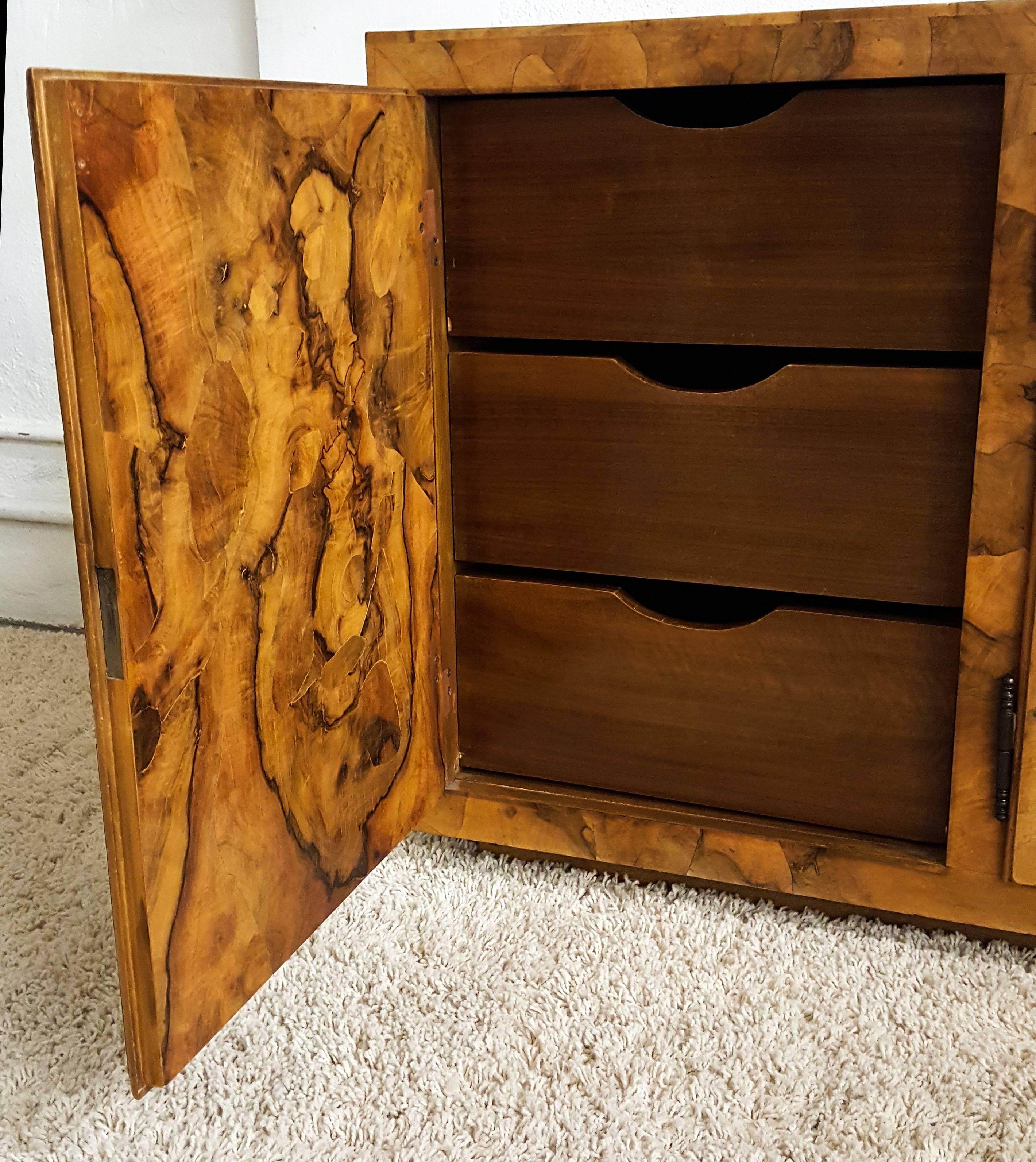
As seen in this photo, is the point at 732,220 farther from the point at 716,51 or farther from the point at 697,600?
the point at 697,600

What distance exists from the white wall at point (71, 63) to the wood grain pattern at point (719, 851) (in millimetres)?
708

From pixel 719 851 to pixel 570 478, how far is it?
0.33 m

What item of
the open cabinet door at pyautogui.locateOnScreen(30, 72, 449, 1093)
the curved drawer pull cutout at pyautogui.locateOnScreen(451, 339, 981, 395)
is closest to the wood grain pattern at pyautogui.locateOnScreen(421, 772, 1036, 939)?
the open cabinet door at pyautogui.locateOnScreen(30, 72, 449, 1093)

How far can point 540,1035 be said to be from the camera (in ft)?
2.66

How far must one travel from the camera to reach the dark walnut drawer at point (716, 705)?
2.89 feet

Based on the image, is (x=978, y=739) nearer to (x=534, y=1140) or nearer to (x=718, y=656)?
(x=718, y=656)

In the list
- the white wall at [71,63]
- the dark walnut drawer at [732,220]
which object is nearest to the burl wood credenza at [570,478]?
the dark walnut drawer at [732,220]

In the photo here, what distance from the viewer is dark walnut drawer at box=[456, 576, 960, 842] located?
2.89 feet

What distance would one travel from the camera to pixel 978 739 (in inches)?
33.6

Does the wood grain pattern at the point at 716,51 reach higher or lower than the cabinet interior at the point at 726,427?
Result: higher

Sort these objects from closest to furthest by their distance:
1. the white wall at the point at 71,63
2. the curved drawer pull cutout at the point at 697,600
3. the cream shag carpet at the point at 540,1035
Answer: the cream shag carpet at the point at 540,1035 → the curved drawer pull cutout at the point at 697,600 → the white wall at the point at 71,63

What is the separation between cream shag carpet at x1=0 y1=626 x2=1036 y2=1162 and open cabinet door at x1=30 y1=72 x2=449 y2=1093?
0.30 ft

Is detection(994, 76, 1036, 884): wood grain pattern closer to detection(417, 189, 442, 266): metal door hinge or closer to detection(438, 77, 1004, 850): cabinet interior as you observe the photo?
detection(438, 77, 1004, 850): cabinet interior

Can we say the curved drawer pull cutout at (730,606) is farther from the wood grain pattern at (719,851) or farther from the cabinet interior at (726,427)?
the wood grain pattern at (719,851)
